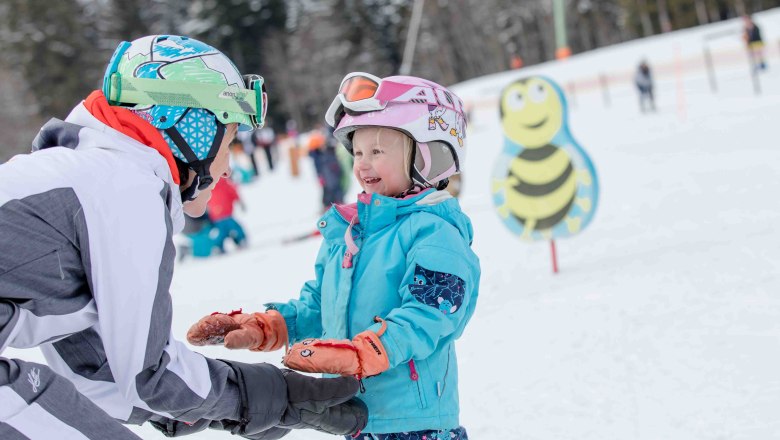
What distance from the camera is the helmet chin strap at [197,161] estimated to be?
197cm

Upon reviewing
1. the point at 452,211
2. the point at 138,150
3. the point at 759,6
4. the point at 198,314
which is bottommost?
the point at 198,314

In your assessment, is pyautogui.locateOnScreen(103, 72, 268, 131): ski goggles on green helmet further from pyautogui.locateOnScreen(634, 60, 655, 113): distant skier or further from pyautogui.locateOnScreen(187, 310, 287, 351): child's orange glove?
pyautogui.locateOnScreen(634, 60, 655, 113): distant skier

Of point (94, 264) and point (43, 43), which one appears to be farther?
point (43, 43)

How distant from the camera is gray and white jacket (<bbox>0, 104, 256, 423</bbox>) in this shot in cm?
155

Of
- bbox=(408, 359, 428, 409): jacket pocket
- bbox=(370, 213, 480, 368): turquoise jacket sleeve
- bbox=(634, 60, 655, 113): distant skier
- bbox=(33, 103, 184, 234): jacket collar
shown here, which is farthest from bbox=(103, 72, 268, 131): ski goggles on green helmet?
bbox=(634, 60, 655, 113): distant skier

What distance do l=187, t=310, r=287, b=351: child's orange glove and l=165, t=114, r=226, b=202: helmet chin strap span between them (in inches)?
17.8

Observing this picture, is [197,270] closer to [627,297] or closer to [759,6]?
[627,297]

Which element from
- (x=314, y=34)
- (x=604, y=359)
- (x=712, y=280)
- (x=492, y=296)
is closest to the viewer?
(x=604, y=359)

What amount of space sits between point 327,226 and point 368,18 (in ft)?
195

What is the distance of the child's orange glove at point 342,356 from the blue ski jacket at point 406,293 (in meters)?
0.04

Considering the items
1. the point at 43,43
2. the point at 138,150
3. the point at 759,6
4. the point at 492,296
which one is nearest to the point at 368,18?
the point at 43,43

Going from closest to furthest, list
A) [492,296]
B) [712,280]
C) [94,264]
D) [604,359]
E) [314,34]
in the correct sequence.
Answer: [94,264], [604,359], [712,280], [492,296], [314,34]

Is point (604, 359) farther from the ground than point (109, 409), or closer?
closer

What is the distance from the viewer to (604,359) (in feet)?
14.8
